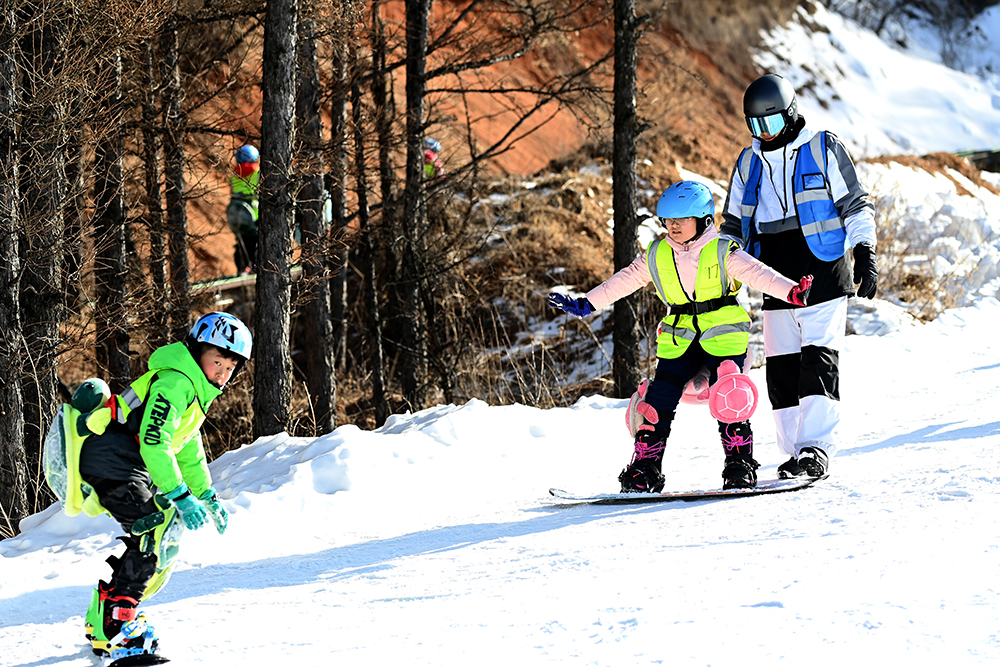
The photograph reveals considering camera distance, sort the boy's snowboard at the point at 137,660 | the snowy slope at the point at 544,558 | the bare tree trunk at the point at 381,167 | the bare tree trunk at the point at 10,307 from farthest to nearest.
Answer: the bare tree trunk at the point at 381,167 < the bare tree trunk at the point at 10,307 < the boy's snowboard at the point at 137,660 < the snowy slope at the point at 544,558

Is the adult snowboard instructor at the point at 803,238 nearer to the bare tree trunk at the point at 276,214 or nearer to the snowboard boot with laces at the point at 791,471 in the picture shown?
the snowboard boot with laces at the point at 791,471

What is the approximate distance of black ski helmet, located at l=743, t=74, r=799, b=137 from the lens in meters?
5.26

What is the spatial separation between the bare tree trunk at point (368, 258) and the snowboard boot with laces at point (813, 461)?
5605 mm

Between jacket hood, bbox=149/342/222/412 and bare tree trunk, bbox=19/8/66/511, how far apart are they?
3.59m

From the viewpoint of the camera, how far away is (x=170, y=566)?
3574 mm

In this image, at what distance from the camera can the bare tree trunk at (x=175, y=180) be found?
893cm

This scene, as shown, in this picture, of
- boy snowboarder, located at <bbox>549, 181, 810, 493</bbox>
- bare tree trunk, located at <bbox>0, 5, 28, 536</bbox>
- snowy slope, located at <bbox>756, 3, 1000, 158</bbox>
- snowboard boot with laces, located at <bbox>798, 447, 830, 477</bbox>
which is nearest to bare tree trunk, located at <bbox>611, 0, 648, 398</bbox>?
boy snowboarder, located at <bbox>549, 181, 810, 493</bbox>

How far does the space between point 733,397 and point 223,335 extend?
2629mm

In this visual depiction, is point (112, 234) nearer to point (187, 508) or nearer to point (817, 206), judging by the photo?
point (187, 508)

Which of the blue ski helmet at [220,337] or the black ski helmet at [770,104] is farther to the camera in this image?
the black ski helmet at [770,104]

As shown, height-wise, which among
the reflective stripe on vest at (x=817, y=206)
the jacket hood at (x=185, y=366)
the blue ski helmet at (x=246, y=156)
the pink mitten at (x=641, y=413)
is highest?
the blue ski helmet at (x=246, y=156)

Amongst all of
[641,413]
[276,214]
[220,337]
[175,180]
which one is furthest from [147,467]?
[175,180]

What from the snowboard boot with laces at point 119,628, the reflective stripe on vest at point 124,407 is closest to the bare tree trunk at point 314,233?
the reflective stripe on vest at point 124,407

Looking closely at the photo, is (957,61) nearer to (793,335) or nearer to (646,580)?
(793,335)
